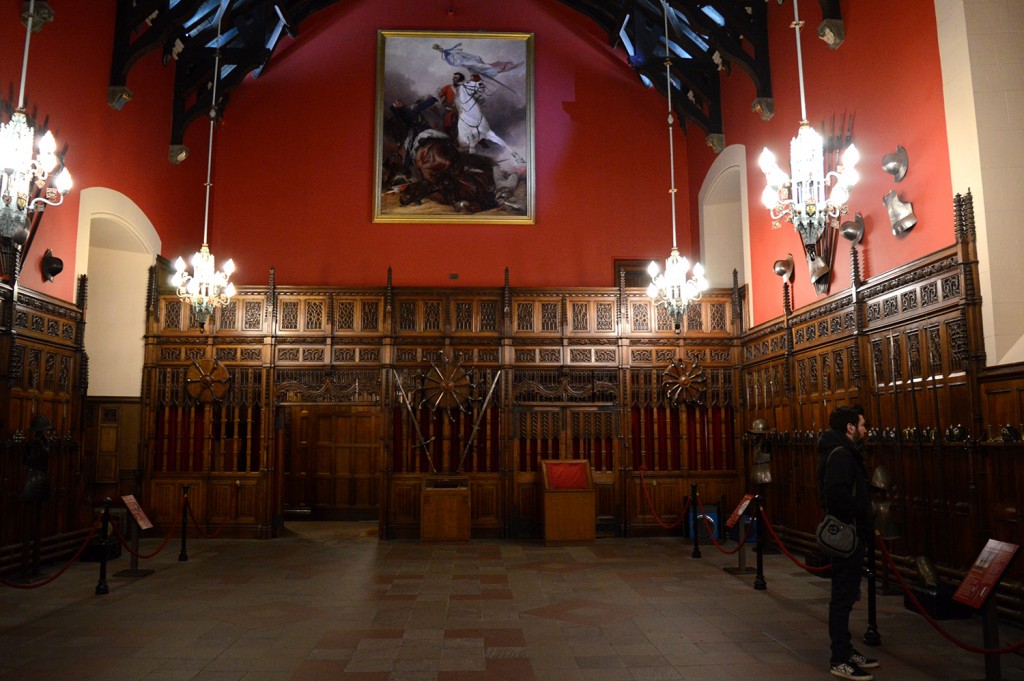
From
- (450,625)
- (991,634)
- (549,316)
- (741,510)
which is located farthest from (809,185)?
(549,316)

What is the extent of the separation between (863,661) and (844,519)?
0.86m

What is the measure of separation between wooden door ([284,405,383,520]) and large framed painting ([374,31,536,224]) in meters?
4.21

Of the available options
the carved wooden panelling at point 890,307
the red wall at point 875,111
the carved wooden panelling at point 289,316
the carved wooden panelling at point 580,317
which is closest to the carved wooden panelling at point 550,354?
the carved wooden panelling at point 580,317

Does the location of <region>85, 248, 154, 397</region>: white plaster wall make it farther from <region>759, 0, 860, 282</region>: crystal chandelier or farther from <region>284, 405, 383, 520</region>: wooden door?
<region>759, 0, 860, 282</region>: crystal chandelier

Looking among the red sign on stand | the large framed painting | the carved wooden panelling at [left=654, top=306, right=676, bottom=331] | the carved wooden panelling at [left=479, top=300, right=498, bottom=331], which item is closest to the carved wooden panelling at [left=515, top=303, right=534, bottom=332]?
the carved wooden panelling at [left=479, top=300, right=498, bottom=331]

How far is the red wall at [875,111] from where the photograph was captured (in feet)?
21.6

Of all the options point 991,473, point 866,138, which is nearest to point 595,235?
point 866,138

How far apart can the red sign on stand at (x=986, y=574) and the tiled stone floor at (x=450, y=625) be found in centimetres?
58

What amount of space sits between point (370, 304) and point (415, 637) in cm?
677

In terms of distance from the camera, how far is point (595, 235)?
41.4 feet

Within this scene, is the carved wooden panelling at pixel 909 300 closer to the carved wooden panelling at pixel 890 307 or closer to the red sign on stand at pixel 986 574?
the carved wooden panelling at pixel 890 307

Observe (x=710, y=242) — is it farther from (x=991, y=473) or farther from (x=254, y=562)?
(x=254, y=562)

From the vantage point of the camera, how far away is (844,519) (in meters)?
4.48

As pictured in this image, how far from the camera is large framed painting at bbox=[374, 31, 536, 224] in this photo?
41.3ft
